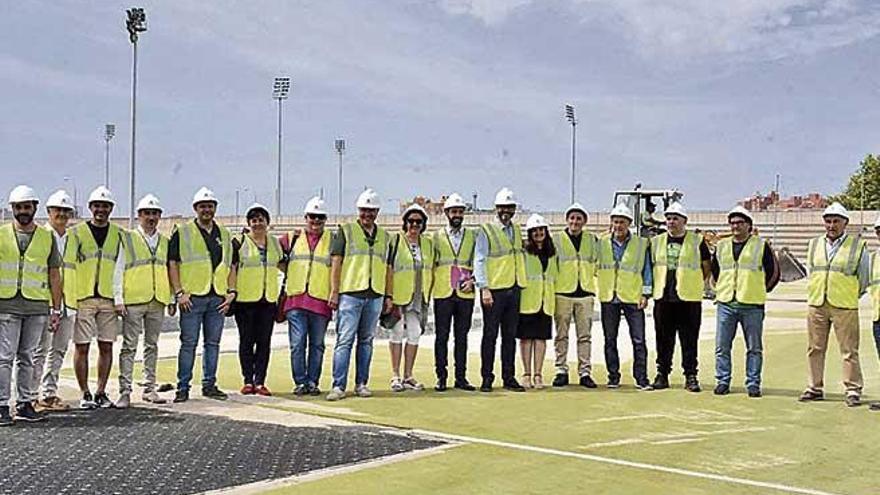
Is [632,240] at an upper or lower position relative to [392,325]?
upper

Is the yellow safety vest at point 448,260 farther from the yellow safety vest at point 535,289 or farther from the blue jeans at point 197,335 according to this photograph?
the blue jeans at point 197,335

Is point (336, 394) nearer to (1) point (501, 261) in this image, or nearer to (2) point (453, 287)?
(2) point (453, 287)

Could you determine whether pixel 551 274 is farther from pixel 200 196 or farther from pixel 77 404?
pixel 77 404

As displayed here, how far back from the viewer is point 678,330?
1055 centimetres

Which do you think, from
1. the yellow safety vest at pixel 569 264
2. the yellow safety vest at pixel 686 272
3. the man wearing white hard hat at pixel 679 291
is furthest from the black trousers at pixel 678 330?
the yellow safety vest at pixel 569 264

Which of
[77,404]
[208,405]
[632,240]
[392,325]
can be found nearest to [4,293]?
[77,404]

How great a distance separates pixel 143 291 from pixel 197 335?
2.30ft

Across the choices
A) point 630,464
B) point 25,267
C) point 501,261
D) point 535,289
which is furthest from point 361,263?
point 630,464

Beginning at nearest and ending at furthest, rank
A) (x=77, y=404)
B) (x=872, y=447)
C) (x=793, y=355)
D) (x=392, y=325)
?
(x=872, y=447)
(x=77, y=404)
(x=392, y=325)
(x=793, y=355)

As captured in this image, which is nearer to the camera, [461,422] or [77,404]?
[461,422]

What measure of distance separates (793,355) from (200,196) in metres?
8.43

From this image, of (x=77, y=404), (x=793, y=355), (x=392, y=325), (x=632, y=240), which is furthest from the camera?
(x=793, y=355)

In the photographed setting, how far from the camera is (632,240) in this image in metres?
10.7

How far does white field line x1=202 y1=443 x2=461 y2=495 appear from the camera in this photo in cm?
605
